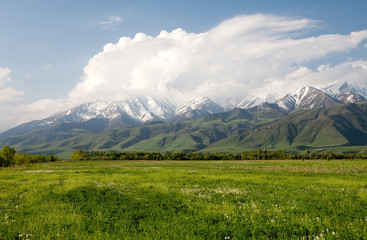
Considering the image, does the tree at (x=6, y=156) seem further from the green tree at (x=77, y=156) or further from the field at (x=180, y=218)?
the field at (x=180, y=218)

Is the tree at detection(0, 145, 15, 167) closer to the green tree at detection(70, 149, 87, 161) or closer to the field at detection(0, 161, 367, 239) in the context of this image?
the green tree at detection(70, 149, 87, 161)

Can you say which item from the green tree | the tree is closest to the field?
the tree

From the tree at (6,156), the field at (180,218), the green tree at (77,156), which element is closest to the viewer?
the field at (180,218)

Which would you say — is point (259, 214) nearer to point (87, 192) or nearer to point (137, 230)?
point (137, 230)

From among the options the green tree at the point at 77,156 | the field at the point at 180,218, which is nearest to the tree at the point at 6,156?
the green tree at the point at 77,156

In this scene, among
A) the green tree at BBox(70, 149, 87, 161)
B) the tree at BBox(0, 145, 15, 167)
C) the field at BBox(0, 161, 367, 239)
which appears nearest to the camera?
the field at BBox(0, 161, 367, 239)

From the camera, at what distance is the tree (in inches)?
3765

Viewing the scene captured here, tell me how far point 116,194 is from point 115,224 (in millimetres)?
7699

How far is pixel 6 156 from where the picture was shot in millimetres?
96938

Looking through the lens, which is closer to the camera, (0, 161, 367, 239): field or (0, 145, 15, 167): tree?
(0, 161, 367, 239): field

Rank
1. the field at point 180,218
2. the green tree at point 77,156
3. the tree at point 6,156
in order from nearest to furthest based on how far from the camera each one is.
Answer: the field at point 180,218
the tree at point 6,156
the green tree at point 77,156

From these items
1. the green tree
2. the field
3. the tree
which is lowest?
the green tree

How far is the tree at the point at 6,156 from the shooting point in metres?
95.6

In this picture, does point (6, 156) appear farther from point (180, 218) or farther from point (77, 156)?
point (180, 218)
